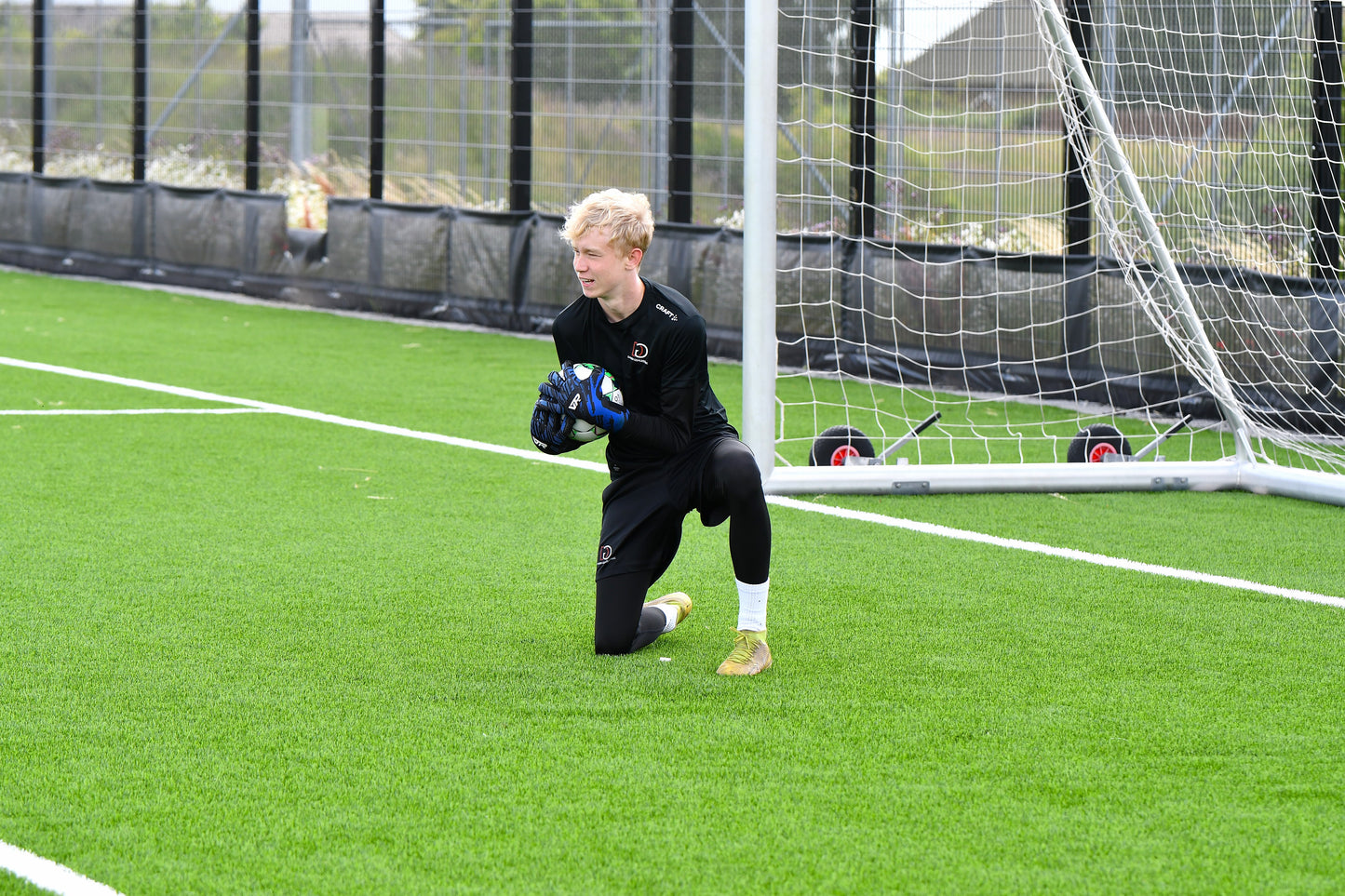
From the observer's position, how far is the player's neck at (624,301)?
184 inches

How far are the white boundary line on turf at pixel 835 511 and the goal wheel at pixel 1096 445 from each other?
147 centimetres

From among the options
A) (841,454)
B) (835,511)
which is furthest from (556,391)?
(841,454)

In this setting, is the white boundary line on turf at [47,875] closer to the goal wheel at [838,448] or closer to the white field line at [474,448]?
the white field line at [474,448]

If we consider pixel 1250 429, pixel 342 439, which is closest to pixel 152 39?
pixel 342 439

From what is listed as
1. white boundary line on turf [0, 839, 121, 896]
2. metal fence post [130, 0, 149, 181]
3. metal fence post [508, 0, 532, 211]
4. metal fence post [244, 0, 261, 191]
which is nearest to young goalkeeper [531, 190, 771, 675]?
white boundary line on turf [0, 839, 121, 896]

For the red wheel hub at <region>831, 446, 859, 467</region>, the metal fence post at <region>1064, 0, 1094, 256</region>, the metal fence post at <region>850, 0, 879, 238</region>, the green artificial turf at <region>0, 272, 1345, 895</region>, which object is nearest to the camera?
the green artificial turf at <region>0, 272, 1345, 895</region>

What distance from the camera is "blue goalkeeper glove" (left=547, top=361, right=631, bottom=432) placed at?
450 cm

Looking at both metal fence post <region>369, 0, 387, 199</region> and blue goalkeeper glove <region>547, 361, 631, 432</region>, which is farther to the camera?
metal fence post <region>369, 0, 387, 199</region>

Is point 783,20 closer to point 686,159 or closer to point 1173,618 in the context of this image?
point 686,159

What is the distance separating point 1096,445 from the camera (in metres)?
7.90

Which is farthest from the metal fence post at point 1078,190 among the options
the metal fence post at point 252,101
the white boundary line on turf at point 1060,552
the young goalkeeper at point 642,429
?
the metal fence post at point 252,101

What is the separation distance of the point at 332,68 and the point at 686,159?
5384mm

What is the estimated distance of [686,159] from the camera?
43.7ft

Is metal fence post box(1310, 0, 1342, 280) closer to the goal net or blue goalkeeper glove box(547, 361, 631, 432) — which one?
the goal net
